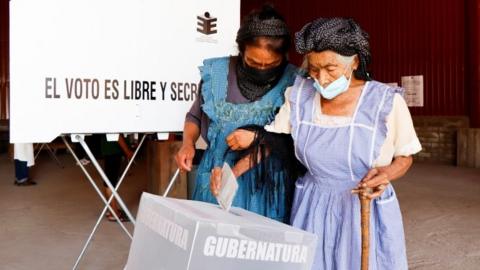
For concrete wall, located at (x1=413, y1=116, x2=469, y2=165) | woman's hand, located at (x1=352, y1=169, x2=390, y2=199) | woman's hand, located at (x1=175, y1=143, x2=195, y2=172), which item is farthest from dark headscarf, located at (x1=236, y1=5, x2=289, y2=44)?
concrete wall, located at (x1=413, y1=116, x2=469, y2=165)

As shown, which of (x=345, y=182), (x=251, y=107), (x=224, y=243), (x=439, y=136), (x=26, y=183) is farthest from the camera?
(x=439, y=136)

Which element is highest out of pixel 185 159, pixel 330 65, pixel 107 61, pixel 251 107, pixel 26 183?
pixel 107 61

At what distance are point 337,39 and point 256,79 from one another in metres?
0.38

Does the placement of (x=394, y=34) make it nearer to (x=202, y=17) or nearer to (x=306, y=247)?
(x=202, y=17)

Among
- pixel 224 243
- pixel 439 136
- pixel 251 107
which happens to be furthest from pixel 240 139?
pixel 439 136

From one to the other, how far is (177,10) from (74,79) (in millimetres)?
642

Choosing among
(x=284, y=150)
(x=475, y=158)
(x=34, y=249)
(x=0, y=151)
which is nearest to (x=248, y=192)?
(x=284, y=150)

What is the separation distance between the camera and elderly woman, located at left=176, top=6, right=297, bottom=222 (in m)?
1.58

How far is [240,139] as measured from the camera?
60.1 inches

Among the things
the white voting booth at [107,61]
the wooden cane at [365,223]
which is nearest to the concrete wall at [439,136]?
the white voting booth at [107,61]

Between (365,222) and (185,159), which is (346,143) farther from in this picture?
(185,159)

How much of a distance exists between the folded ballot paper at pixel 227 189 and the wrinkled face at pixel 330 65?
0.33 metres

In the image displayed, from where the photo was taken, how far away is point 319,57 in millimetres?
1348

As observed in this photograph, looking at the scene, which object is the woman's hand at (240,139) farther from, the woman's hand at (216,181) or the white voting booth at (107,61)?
the white voting booth at (107,61)
